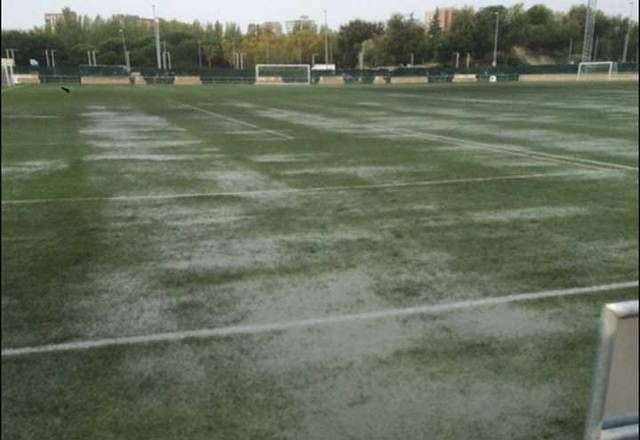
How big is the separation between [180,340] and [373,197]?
9.52 feet

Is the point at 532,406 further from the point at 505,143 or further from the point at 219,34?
the point at 505,143

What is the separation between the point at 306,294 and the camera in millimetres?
2934

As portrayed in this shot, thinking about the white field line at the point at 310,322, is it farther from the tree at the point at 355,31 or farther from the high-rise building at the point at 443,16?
the high-rise building at the point at 443,16

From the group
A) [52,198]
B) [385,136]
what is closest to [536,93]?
[385,136]

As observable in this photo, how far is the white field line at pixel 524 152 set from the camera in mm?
6414

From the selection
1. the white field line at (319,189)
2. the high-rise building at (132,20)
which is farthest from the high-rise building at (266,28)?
the white field line at (319,189)

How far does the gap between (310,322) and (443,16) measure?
1.57 metres

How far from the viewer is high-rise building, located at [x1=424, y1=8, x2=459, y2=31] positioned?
52.7 inches

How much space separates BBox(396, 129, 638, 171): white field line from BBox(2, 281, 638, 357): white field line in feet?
12.3

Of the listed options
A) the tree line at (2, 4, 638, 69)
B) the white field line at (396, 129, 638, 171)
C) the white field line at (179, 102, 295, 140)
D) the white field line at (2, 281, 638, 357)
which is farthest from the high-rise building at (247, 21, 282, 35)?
the white field line at (179, 102, 295, 140)

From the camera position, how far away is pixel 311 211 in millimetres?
4609

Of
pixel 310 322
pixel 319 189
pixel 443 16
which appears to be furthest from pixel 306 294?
pixel 319 189

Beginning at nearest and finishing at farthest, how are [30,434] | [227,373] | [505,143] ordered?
[30,434], [227,373], [505,143]

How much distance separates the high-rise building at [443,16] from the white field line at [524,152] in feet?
17.9
